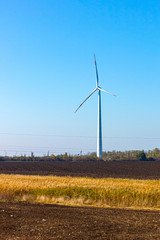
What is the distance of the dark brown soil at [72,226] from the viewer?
1218 centimetres

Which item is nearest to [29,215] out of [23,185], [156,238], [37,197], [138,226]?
[138,226]

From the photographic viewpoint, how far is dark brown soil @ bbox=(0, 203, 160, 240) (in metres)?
12.2

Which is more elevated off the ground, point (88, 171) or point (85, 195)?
point (88, 171)

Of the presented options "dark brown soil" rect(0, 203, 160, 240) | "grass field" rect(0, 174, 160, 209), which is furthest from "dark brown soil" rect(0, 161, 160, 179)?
"dark brown soil" rect(0, 203, 160, 240)

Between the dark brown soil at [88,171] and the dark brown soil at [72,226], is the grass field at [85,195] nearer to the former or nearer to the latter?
the dark brown soil at [72,226]

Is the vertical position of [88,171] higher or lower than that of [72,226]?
higher

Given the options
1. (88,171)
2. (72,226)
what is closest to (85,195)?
(72,226)

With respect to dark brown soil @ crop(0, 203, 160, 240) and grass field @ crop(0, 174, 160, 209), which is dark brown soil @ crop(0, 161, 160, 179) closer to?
grass field @ crop(0, 174, 160, 209)

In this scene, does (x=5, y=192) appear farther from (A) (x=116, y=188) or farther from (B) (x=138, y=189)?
(B) (x=138, y=189)

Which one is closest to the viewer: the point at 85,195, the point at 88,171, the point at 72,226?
the point at 72,226

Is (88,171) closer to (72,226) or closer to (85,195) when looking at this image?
(85,195)

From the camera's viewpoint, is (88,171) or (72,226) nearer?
(72,226)

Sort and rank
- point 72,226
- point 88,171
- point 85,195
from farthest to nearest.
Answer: point 88,171, point 85,195, point 72,226

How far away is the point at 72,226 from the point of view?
45.0ft
